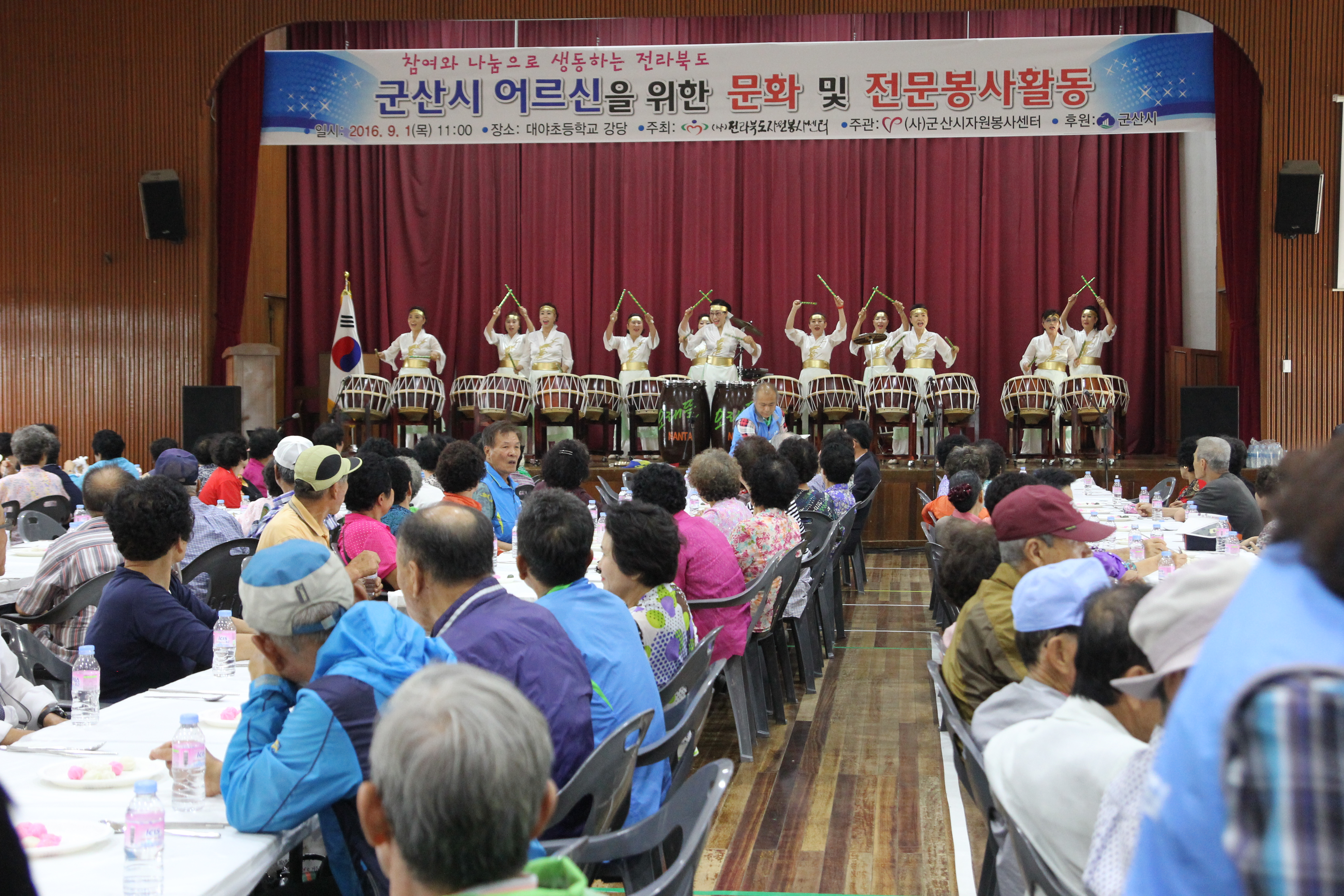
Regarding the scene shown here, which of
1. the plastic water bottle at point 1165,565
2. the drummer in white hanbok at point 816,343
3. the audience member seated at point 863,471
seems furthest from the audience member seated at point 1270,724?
Answer: the drummer in white hanbok at point 816,343

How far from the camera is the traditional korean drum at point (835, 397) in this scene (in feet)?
36.7

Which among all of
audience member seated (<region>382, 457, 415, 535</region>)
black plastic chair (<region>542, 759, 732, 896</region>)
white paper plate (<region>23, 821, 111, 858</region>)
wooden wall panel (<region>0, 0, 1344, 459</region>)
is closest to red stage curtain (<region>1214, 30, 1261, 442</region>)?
wooden wall panel (<region>0, 0, 1344, 459</region>)

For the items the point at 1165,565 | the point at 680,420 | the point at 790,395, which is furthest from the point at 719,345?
the point at 1165,565

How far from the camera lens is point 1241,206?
395 inches

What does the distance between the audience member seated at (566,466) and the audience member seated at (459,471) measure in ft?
0.93

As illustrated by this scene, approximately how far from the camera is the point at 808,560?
515 cm

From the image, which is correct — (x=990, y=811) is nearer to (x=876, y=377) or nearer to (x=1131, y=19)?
(x=876, y=377)

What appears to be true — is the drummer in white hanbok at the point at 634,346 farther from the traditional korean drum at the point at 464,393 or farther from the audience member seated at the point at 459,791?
the audience member seated at the point at 459,791

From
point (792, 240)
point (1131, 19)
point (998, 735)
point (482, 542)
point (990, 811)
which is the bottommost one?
point (990, 811)

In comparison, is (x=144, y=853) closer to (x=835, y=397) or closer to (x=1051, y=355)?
(x=835, y=397)

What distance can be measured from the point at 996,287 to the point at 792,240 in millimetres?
2273

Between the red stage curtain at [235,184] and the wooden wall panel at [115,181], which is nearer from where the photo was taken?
the wooden wall panel at [115,181]

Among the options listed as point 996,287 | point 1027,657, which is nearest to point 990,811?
point 1027,657

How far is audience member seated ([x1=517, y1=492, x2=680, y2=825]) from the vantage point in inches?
101
